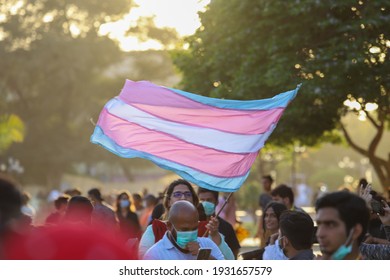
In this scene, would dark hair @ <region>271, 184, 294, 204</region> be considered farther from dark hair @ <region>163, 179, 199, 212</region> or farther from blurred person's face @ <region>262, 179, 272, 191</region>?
blurred person's face @ <region>262, 179, 272, 191</region>

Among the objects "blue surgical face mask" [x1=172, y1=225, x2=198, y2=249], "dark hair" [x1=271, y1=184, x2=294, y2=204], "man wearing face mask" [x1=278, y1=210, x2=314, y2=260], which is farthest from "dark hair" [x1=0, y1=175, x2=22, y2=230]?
"dark hair" [x1=271, y1=184, x2=294, y2=204]

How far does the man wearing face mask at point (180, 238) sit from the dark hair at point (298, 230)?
26.0 inches

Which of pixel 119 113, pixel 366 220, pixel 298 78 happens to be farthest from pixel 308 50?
pixel 366 220

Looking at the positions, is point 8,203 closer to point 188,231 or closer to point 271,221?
point 188,231

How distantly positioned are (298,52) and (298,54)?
0.05m

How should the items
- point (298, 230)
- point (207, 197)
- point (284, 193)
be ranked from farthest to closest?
point (284, 193), point (207, 197), point (298, 230)

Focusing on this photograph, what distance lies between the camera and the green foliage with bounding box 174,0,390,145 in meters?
20.3

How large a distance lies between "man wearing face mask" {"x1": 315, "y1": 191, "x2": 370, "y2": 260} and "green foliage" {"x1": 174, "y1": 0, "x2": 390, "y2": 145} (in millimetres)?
14373

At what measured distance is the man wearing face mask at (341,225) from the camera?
→ 5.61 meters

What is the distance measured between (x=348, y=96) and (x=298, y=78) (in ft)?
4.99

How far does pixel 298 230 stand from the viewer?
8031mm

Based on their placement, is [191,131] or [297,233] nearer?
[297,233]

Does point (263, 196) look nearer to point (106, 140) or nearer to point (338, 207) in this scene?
point (106, 140)

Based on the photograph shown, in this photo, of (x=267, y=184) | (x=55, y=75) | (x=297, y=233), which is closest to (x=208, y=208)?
(x=297, y=233)
